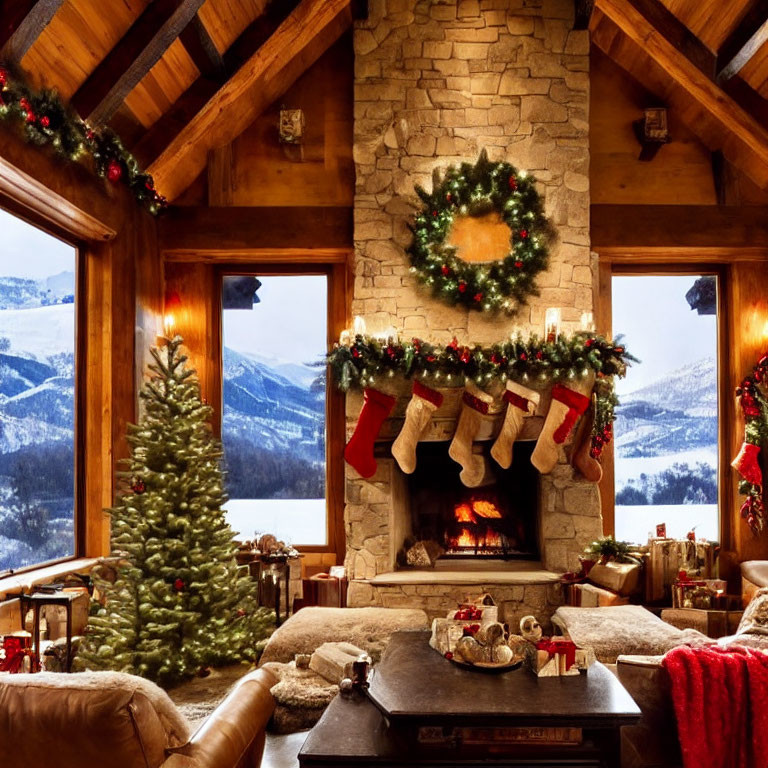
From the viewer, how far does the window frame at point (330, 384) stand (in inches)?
245

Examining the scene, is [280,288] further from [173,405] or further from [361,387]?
[173,405]

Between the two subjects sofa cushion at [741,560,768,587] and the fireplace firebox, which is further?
the fireplace firebox

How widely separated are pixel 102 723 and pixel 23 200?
344cm

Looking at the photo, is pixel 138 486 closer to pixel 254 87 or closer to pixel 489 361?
pixel 489 361

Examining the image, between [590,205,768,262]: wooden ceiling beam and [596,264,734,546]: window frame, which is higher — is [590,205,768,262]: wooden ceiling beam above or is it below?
above

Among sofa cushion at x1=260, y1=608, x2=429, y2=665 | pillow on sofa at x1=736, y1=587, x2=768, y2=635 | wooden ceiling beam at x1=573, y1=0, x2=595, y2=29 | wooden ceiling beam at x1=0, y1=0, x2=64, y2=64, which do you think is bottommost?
sofa cushion at x1=260, y1=608, x2=429, y2=665

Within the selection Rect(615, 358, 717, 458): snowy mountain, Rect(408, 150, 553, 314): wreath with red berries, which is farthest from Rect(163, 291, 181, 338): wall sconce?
Rect(615, 358, 717, 458): snowy mountain

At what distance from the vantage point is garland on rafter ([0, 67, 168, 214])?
3.85 m

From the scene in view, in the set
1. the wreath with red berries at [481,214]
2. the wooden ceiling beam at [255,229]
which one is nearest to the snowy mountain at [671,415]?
the wreath with red berries at [481,214]

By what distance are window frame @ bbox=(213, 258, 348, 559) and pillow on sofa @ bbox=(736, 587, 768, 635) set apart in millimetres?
3527

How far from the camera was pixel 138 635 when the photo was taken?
414 cm

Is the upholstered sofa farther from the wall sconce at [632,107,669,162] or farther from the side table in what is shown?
the wall sconce at [632,107,669,162]

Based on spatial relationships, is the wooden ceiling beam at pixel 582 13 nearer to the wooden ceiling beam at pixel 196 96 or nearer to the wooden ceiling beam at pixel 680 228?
the wooden ceiling beam at pixel 680 228

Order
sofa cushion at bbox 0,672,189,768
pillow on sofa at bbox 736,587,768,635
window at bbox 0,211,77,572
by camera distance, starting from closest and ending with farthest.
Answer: sofa cushion at bbox 0,672,189,768 < pillow on sofa at bbox 736,587,768,635 < window at bbox 0,211,77,572
